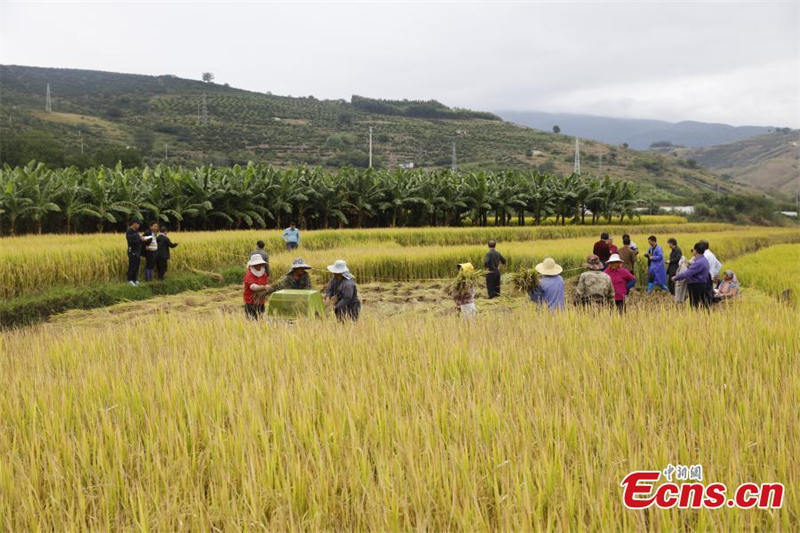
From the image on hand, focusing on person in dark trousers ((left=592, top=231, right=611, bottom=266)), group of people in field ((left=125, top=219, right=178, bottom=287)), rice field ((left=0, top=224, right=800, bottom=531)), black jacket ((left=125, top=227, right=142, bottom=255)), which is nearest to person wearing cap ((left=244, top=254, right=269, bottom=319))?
rice field ((left=0, top=224, right=800, bottom=531))

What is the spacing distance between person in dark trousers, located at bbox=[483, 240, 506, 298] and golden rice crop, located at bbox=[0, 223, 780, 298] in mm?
6494

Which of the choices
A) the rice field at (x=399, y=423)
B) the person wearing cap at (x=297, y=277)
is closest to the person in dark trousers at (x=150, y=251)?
the person wearing cap at (x=297, y=277)

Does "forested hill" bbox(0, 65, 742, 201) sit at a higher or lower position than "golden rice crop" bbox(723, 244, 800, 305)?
higher

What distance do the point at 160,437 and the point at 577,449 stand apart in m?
2.16

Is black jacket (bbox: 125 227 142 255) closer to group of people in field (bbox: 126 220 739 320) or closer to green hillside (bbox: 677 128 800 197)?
group of people in field (bbox: 126 220 739 320)

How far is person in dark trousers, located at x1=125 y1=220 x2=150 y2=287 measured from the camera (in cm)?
1299

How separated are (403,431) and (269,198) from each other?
939 inches

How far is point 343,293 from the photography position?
7363 mm

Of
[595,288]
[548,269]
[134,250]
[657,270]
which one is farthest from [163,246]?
[657,270]

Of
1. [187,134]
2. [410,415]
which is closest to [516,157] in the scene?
[187,134]

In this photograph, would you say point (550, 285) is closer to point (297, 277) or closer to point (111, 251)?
point (297, 277)

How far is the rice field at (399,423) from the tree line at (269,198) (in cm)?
1574

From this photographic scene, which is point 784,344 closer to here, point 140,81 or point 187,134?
point 187,134

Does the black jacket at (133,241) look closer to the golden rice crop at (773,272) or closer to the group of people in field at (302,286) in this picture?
the group of people in field at (302,286)
